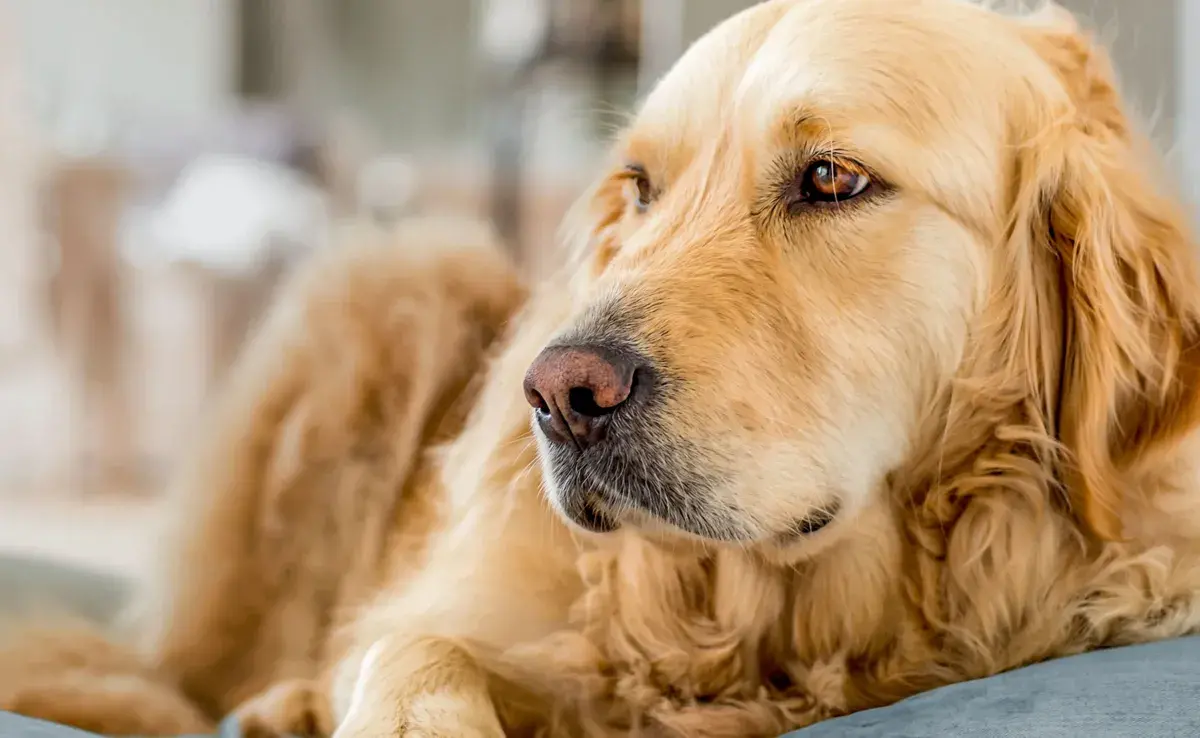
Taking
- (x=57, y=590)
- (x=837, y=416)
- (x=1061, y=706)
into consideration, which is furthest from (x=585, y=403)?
(x=57, y=590)

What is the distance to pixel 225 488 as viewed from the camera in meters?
1.83

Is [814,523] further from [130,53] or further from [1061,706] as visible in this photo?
[130,53]

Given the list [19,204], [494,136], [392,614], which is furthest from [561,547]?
[494,136]

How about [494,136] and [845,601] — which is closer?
[845,601]

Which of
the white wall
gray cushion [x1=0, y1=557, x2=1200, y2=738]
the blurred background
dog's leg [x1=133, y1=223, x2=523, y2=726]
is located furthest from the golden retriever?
the white wall

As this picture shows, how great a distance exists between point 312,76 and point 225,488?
5.24 metres

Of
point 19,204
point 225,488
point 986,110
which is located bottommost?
point 19,204

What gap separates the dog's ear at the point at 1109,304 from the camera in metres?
1.14

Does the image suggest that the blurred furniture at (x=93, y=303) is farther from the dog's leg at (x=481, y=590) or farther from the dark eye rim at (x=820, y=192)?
the dark eye rim at (x=820, y=192)

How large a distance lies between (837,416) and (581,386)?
270mm

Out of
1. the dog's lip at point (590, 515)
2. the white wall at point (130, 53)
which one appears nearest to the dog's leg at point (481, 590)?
the dog's lip at point (590, 515)

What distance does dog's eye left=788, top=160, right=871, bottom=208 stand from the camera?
1156 millimetres

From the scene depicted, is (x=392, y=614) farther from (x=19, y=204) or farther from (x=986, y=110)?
(x=19, y=204)

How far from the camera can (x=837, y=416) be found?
1105 millimetres
